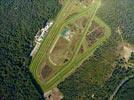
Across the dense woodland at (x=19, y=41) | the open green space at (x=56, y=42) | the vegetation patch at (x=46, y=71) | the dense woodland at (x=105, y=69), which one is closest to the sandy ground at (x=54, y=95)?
the dense woodland at (x=105, y=69)

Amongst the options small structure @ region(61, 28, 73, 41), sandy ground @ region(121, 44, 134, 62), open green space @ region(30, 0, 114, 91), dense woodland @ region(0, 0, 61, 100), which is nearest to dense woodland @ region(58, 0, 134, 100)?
sandy ground @ region(121, 44, 134, 62)

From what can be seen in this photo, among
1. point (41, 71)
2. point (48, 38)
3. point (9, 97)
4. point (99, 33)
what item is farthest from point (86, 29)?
point (9, 97)

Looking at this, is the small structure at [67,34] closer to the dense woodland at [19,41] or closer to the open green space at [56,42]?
the open green space at [56,42]

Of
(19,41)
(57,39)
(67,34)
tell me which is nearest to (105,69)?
(67,34)

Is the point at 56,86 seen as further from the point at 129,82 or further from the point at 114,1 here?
the point at 114,1

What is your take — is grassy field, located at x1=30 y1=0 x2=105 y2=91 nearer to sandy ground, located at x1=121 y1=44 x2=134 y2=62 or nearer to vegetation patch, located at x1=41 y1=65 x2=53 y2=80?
vegetation patch, located at x1=41 y1=65 x2=53 y2=80

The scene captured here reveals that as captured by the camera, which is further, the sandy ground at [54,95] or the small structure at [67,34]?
the small structure at [67,34]
